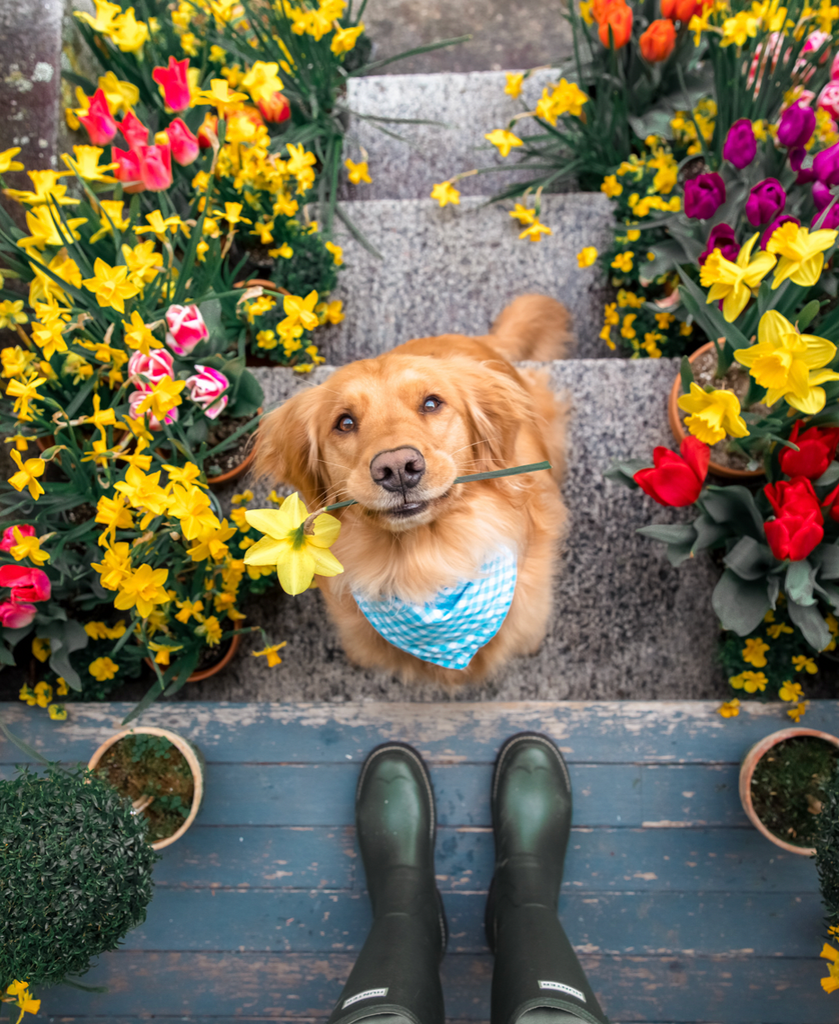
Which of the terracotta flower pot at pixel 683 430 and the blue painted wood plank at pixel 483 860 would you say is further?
the terracotta flower pot at pixel 683 430

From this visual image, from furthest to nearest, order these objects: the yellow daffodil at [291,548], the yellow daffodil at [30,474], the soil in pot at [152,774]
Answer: the soil in pot at [152,774], the yellow daffodil at [30,474], the yellow daffodil at [291,548]

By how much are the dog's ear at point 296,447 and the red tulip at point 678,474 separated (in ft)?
2.30

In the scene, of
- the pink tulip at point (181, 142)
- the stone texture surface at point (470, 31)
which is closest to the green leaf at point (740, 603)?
the pink tulip at point (181, 142)

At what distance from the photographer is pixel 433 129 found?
250 centimetres

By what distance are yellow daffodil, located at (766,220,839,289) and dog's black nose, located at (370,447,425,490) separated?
0.63 meters

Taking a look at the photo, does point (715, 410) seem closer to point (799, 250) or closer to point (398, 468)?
point (799, 250)

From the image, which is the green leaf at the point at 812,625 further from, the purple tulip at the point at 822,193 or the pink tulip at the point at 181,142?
the pink tulip at the point at 181,142

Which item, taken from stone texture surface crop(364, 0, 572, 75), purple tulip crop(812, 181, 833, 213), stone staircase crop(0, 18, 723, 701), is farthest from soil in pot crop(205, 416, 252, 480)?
stone texture surface crop(364, 0, 572, 75)

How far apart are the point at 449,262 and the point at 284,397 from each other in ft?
2.61

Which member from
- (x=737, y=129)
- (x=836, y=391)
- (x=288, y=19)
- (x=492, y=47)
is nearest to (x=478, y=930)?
(x=836, y=391)

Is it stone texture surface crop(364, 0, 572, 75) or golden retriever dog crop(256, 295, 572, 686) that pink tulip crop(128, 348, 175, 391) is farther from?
stone texture surface crop(364, 0, 572, 75)

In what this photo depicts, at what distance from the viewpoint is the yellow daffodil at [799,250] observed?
0.89m

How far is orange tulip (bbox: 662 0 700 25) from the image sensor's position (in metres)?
1.72

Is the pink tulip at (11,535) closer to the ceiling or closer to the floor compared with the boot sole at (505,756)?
closer to the ceiling
